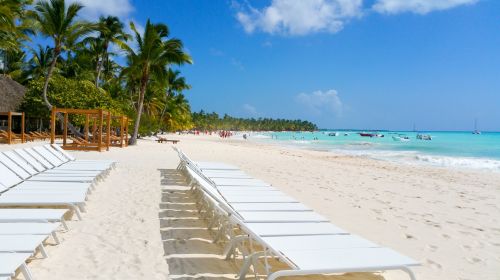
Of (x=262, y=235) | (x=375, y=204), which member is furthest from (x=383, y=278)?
(x=375, y=204)

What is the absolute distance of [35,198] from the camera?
4.68 metres

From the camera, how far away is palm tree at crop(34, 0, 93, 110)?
18.3 meters

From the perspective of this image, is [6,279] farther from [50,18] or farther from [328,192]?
[50,18]

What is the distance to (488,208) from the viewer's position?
287 inches

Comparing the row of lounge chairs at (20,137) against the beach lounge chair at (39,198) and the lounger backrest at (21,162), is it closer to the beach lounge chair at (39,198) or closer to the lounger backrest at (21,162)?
the lounger backrest at (21,162)

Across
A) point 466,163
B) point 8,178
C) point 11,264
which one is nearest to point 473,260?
point 11,264

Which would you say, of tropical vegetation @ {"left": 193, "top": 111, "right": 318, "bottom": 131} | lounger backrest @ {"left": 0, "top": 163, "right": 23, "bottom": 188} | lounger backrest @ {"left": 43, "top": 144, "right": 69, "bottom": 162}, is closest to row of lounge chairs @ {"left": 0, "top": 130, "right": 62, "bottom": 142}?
lounger backrest @ {"left": 43, "top": 144, "right": 69, "bottom": 162}

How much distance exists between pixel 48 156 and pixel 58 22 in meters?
12.7

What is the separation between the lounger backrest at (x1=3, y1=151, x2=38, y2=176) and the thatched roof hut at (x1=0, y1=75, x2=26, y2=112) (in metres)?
20.6

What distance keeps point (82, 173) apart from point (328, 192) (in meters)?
4.53

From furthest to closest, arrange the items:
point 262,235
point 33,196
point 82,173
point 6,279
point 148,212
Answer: point 82,173
point 148,212
point 33,196
point 262,235
point 6,279

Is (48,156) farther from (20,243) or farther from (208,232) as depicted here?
(20,243)

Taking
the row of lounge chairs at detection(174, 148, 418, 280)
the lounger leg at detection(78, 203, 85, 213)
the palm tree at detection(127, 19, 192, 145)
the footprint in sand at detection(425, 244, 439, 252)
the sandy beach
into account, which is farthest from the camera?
the palm tree at detection(127, 19, 192, 145)

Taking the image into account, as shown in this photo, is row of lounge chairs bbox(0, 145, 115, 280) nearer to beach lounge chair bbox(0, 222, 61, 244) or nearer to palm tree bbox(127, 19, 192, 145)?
beach lounge chair bbox(0, 222, 61, 244)
